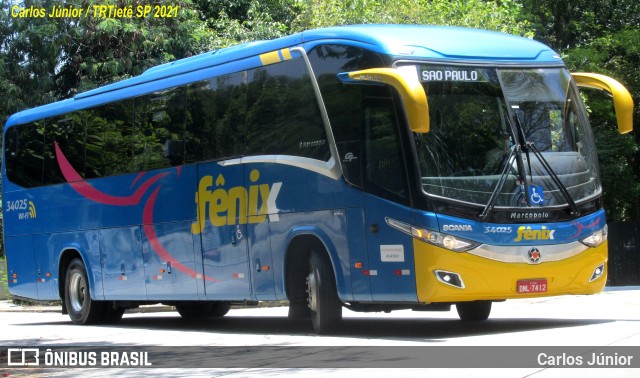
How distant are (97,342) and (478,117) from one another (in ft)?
20.4

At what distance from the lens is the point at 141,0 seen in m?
35.1

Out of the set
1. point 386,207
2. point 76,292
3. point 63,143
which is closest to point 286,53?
point 386,207

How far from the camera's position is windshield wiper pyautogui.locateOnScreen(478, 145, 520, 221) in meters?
13.5

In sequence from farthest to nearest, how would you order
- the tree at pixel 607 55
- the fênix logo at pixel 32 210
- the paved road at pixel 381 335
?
the tree at pixel 607 55
the fênix logo at pixel 32 210
the paved road at pixel 381 335

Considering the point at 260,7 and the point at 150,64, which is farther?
the point at 260,7

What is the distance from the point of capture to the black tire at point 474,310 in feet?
53.2

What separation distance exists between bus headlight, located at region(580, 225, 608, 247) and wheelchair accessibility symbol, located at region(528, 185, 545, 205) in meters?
0.82

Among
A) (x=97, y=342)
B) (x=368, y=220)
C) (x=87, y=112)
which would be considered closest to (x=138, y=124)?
(x=87, y=112)

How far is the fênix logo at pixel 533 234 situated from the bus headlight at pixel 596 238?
575 millimetres

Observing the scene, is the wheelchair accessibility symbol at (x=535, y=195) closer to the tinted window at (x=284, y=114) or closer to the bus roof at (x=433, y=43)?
the bus roof at (x=433, y=43)

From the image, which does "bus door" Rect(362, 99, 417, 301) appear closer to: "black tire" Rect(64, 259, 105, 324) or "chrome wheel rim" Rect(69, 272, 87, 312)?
"black tire" Rect(64, 259, 105, 324)

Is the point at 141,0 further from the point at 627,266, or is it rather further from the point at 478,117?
the point at 478,117

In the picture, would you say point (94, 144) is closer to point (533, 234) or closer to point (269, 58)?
point (269, 58)

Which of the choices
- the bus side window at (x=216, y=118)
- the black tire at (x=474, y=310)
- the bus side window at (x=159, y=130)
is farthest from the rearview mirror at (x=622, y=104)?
the bus side window at (x=159, y=130)
